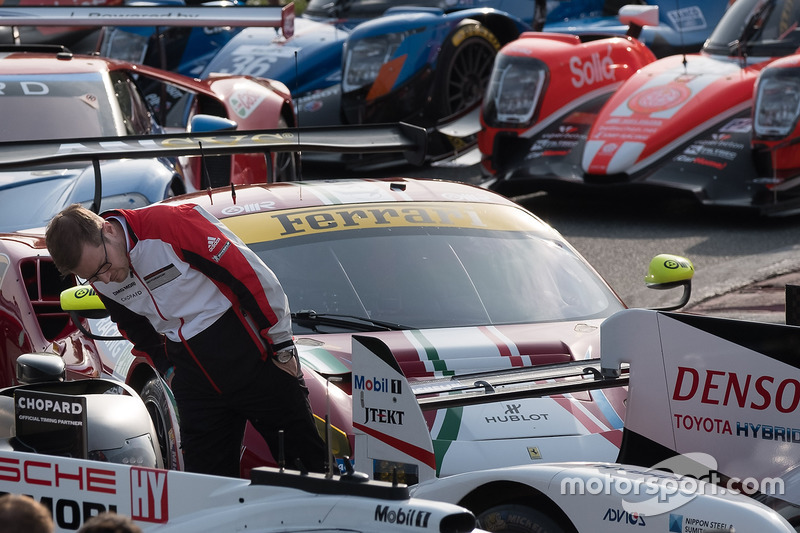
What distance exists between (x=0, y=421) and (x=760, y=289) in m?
5.24

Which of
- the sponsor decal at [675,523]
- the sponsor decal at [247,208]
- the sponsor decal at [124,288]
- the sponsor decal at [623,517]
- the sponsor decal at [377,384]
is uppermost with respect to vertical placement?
the sponsor decal at [124,288]

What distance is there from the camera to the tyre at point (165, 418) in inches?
179

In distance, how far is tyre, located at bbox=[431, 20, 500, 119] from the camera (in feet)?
38.7

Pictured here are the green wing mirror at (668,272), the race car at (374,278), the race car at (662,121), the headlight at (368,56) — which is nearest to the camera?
the race car at (374,278)

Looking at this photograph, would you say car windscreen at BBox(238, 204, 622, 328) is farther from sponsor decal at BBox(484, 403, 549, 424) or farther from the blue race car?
the blue race car

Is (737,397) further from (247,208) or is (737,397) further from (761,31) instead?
(761,31)

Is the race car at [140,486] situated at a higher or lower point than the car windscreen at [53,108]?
higher

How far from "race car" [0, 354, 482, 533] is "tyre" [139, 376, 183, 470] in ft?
0.88

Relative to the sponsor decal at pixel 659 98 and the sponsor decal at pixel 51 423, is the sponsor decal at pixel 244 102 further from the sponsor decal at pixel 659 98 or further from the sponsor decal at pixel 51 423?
the sponsor decal at pixel 51 423

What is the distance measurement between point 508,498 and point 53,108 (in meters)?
5.44

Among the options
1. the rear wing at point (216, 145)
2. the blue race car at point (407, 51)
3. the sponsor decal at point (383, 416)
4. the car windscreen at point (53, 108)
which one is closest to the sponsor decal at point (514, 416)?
the sponsor decal at point (383, 416)

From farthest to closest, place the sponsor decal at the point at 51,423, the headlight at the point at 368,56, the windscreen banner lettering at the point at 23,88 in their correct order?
the headlight at the point at 368,56, the windscreen banner lettering at the point at 23,88, the sponsor decal at the point at 51,423

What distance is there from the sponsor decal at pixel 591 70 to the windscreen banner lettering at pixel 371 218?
16.6ft

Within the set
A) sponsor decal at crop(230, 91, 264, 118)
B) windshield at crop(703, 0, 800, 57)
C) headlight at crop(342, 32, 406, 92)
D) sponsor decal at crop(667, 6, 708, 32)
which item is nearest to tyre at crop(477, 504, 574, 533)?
sponsor decal at crop(230, 91, 264, 118)
